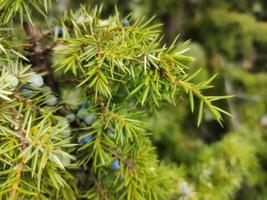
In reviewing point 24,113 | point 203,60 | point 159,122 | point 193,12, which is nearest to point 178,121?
point 159,122

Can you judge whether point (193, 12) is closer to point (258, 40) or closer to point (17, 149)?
point (258, 40)

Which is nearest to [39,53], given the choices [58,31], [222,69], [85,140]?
[58,31]

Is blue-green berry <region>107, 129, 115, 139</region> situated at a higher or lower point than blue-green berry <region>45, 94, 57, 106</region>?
lower

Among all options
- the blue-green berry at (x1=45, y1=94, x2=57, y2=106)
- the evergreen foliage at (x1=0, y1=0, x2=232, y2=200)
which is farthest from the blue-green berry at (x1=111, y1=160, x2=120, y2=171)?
the blue-green berry at (x1=45, y1=94, x2=57, y2=106)

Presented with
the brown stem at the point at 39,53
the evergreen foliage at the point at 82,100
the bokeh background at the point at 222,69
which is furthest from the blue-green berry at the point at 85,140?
the bokeh background at the point at 222,69

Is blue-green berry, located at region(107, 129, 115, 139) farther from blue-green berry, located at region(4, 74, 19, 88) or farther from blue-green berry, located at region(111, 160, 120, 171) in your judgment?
blue-green berry, located at region(4, 74, 19, 88)

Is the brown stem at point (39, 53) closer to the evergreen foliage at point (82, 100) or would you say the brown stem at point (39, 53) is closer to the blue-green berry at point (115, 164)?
the evergreen foliage at point (82, 100)
